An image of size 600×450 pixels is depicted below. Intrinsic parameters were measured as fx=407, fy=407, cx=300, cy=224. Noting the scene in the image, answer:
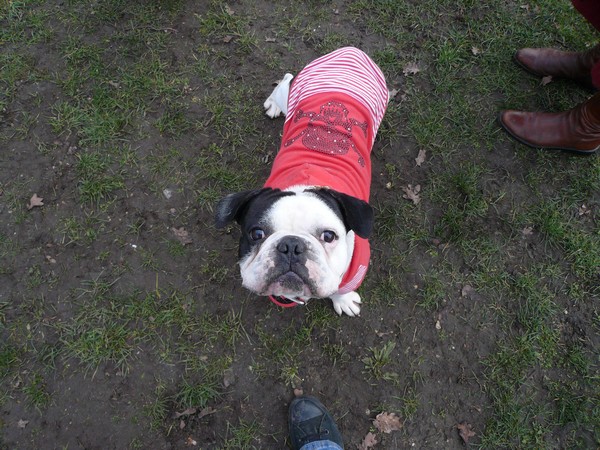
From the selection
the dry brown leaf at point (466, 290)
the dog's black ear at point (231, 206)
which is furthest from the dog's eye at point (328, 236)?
the dry brown leaf at point (466, 290)

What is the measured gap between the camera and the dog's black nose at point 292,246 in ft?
8.24

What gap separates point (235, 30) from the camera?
493 cm

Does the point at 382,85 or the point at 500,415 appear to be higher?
the point at 382,85

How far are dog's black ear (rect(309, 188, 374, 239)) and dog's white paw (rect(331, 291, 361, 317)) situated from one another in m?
1.25

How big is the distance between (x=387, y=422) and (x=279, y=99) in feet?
10.9

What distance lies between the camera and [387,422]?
12.2 feet

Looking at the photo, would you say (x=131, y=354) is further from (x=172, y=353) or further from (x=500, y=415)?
(x=500, y=415)

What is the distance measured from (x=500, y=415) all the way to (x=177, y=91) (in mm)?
4753

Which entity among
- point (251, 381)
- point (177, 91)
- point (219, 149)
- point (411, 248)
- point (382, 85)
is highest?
point (382, 85)

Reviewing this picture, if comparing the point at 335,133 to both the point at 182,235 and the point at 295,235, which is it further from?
the point at 182,235

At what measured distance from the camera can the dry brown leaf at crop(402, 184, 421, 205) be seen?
4402 mm

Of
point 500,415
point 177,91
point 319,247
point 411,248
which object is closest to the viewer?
point 319,247

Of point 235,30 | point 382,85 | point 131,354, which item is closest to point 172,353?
point 131,354

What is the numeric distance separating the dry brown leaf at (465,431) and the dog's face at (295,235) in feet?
6.72
